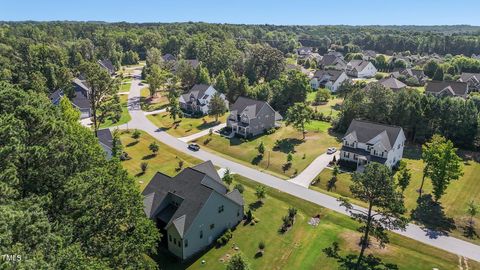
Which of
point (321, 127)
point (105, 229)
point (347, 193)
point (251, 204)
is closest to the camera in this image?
point (105, 229)

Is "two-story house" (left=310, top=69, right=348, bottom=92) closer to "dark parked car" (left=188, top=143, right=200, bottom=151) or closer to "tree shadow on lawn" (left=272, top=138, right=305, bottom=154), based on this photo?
"tree shadow on lawn" (left=272, top=138, right=305, bottom=154)

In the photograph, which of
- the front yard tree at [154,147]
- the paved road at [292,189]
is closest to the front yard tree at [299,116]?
the paved road at [292,189]

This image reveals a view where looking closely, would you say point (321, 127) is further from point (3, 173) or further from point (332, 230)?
point (3, 173)

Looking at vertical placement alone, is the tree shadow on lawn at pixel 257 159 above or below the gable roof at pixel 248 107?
below

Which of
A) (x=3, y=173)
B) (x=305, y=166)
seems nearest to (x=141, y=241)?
(x=3, y=173)

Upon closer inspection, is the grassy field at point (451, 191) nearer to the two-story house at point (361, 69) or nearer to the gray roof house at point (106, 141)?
the gray roof house at point (106, 141)

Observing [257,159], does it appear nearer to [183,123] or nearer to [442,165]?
[183,123]

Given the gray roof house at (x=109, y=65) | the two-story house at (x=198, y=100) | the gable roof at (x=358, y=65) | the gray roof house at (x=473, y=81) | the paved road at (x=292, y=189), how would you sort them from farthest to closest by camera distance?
the gable roof at (x=358, y=65) → the gray roof house at (x=109, y=65) → the gray roof house at (x=473, y=81) → the two-story house at (x=198, y=100) → the paved road at (x=292, y=189)
